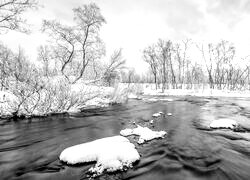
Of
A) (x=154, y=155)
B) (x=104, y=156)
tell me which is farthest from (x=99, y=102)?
(x=104, y=156)

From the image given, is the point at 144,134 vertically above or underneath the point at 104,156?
underneath

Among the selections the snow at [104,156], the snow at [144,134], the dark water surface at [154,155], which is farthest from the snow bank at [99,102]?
the snow at [104,156]

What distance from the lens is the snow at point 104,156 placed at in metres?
3.64

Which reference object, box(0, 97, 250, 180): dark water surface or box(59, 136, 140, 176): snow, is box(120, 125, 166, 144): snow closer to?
box(0, 97, 250, 180): dark water surface

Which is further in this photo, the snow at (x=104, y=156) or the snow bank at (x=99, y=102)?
the snow bank at (x=99, y=102)

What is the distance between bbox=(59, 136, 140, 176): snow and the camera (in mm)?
3641

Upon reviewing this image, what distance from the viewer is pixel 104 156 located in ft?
12.8

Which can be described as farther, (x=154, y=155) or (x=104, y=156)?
(x=154, y=155)

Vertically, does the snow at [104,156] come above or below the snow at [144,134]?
above

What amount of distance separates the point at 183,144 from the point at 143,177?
2.62 metres

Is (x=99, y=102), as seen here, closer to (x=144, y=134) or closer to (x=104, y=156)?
(x=144, y=134)

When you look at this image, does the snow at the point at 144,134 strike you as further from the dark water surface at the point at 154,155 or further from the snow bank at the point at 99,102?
the snow bank at the point at 99,102

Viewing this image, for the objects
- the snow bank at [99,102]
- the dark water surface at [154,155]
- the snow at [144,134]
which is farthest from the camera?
the snow bank at [99,102]

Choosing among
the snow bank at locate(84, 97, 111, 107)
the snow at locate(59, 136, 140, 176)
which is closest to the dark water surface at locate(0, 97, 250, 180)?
the snow at locate(59, 136, 140, 176)
